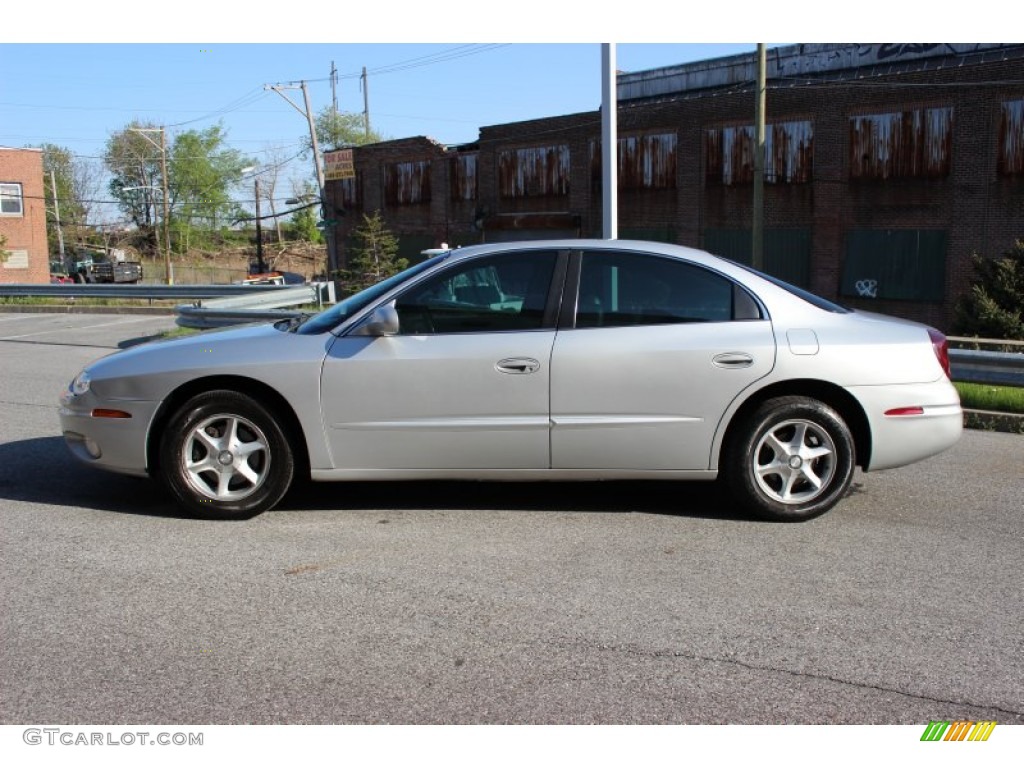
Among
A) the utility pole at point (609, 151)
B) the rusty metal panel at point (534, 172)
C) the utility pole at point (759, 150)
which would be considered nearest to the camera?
the utility pole at point (609, 151)

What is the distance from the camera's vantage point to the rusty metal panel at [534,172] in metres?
40.3

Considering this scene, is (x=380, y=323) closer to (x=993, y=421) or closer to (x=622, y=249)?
(x=622, y=249)

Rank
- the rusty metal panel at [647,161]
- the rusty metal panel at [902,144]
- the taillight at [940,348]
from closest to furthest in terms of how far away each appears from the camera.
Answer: the taillight at [940,348], the rusty metal panel at [902,144], the rusty metal panel at [647,161]

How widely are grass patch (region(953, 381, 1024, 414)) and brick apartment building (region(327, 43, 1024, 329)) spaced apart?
67.3ft

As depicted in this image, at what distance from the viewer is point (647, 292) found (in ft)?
19.0

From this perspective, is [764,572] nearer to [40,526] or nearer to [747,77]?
[40,526]

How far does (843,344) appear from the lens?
5.66m

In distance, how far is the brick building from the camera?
175ft

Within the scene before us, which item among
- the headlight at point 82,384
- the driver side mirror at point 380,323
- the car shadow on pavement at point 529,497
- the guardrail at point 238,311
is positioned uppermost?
the driver side mirror at point 380,323

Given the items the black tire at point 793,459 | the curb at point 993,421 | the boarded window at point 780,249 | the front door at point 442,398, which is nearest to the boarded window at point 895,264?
the boarded window at point 780,249

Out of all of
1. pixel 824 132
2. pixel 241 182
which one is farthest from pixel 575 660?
pixel 241 182

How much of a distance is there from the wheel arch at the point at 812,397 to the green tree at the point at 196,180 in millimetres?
83299

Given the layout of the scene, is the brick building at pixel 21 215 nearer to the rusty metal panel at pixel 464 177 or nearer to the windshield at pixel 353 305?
the rusty metal panel at pixel 464 177

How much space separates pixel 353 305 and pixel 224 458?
115 cm
